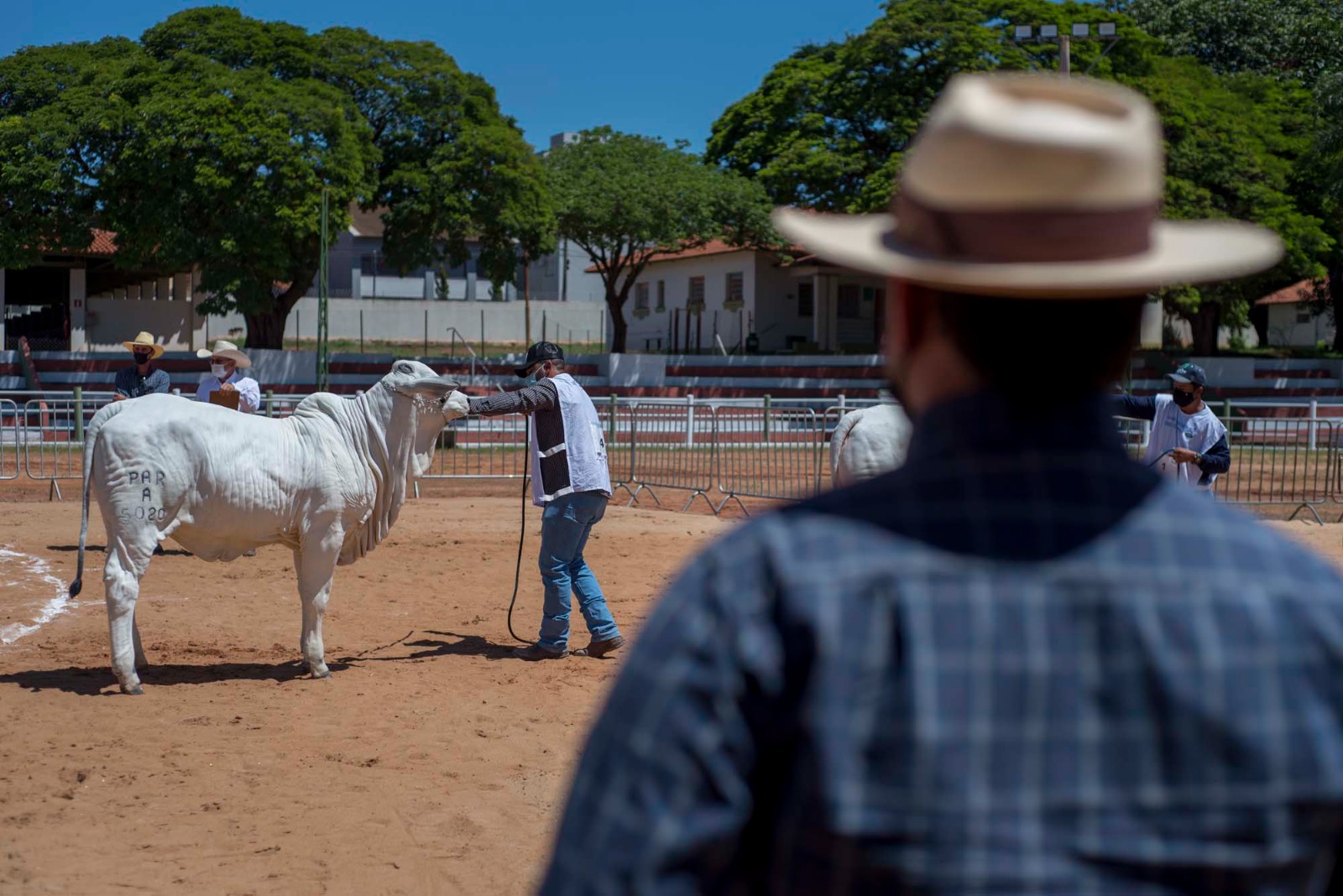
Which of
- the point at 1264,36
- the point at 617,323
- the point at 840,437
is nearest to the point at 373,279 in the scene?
the point at 617,323

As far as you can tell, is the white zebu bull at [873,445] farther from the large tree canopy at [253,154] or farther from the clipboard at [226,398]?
the large tree canopy at [253,154]

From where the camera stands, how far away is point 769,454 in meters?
19.7

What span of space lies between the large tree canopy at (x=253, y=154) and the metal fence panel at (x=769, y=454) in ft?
45.9

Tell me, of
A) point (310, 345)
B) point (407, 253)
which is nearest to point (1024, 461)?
point (407, 253)

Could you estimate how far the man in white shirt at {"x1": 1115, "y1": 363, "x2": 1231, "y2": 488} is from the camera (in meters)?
9.85

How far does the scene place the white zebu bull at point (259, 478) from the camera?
25.5ft

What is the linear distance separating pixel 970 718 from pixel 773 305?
46.7 metres

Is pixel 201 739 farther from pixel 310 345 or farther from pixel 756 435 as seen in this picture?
pixel 310 345

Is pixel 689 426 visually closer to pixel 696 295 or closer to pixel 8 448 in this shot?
pixel 8 448

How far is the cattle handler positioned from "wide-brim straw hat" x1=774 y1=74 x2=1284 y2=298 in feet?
23.3

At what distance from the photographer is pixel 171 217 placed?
29.0 m

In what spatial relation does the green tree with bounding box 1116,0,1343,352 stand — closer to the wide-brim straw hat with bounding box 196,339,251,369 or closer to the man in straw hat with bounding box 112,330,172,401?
the wide-brim straw hat with bounding box 196,339,251,369

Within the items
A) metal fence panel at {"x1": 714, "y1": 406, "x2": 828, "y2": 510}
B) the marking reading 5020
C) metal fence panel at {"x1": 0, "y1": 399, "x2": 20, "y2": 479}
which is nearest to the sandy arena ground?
the marking reading 5020

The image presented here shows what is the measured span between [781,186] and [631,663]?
3605 centimetres
